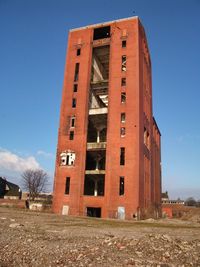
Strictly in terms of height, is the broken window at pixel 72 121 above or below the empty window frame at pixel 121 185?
above

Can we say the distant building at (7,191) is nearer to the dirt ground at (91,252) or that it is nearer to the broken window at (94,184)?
the broken window at (94,184)

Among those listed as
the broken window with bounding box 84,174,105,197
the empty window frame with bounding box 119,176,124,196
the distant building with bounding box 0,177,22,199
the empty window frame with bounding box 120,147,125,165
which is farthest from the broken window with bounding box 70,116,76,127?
the distant building with bounding box 0,177,22,199

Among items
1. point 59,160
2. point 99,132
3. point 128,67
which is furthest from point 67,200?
point 128,67

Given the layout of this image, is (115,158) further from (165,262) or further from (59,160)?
(165,262)

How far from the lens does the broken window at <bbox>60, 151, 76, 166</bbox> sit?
4191 centimetres

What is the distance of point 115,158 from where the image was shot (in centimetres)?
3959

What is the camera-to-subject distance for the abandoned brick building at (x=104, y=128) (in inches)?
1518

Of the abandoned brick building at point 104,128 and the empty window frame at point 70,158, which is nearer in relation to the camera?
the abandoned brick building at point 104,128

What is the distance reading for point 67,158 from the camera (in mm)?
42312

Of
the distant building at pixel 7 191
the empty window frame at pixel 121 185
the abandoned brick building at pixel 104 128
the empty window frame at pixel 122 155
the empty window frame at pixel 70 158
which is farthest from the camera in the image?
the distant building at pixel 7 191

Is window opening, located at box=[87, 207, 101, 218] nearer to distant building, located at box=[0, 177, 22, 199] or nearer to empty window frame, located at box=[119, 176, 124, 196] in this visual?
empty window frame, located at box=[119, 176, 124, 196]

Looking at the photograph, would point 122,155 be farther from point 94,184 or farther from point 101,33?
point 101,33

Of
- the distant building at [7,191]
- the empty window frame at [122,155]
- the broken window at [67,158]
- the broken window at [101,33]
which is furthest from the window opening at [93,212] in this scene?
the distant building at [7,191]

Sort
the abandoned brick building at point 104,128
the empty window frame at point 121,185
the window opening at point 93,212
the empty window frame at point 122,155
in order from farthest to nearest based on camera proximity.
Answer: the window opening at point 93,212 < the empty window frame at point 122,155 < the abandoned brick building at point 104,128 < the empty window frame at point 121,185
